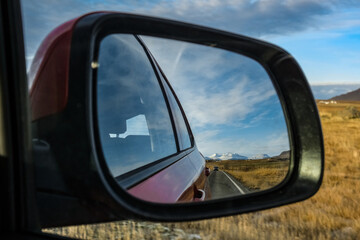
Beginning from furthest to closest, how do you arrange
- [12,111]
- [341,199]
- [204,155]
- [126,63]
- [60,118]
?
1. [341,199]
2. [204,155]
3. [126,63]
4. [12,111]
5. [60,118]

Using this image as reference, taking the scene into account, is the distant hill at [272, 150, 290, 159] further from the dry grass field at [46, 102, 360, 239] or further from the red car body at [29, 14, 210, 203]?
the dry grass field at [46, 102, 360, 239]

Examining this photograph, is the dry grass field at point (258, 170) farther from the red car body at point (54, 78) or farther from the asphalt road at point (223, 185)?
the red car body at point (54, 78)

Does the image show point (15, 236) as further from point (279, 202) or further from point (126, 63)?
point (279, 202)

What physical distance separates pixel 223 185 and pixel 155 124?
0.53 meters

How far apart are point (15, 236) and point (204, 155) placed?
123 cm

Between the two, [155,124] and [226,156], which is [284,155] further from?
[155,124]

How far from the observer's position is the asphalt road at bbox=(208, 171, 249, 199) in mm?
1873

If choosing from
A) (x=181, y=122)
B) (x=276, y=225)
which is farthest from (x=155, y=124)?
(x=276, y=225)

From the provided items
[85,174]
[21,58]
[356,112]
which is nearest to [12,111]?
[21,58]

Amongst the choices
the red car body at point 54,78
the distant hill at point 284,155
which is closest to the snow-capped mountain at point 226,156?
the distant hill at point 284,155

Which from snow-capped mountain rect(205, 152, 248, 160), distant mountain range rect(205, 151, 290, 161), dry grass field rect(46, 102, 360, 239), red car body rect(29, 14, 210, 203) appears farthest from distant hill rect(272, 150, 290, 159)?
dry grass field rect(46, 102, 360, 239)

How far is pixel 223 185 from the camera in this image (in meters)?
2.15

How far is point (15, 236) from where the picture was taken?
49.2 inches

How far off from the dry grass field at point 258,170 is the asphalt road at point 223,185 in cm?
4
